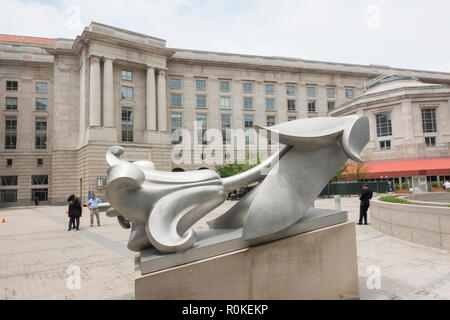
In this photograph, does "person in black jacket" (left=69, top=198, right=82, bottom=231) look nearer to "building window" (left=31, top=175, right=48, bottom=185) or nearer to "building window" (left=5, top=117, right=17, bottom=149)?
"building window" (left=31, top=175, right=48, bottom=185)

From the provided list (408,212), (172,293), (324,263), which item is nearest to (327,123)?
(324,263)

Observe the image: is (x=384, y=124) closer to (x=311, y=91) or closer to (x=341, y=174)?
(x=341, y=174)

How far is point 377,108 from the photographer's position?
38406mm

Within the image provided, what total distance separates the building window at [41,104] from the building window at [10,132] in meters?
3.12

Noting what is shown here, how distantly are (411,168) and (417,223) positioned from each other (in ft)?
90.7

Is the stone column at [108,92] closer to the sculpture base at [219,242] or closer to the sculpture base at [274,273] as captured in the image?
the sculpture base at [219,242]

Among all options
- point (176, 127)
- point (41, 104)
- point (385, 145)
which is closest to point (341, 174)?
point (385, 145)

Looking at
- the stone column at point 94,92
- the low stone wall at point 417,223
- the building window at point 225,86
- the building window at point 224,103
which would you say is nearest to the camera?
the low stone wall at point 417,223

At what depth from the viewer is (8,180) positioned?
3759 centimetres

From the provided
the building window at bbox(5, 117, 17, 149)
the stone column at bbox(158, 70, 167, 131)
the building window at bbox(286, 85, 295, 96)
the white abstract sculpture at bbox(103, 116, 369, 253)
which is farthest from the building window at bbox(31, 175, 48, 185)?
the white abstract sculpture at bbox(103, 116, 369, 253)

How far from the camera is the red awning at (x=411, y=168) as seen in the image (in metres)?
31.1

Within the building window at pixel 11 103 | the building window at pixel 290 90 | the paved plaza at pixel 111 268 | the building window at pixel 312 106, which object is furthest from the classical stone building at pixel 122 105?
the paved plaza at pixel 111 268
